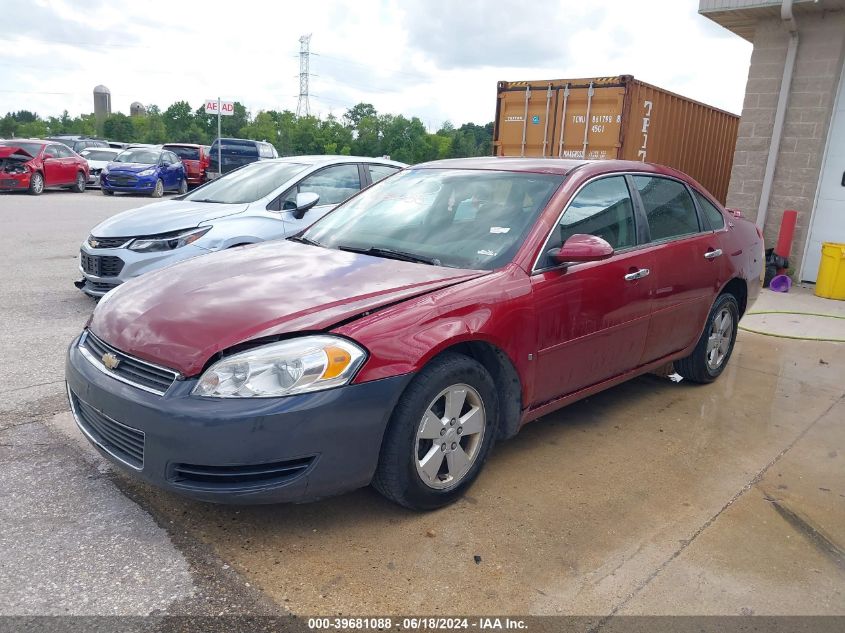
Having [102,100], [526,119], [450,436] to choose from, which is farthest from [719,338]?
[102,100]

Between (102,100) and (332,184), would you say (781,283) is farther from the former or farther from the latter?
(102,100)

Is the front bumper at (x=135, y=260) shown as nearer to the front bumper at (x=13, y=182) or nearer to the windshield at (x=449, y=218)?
the windshield at (x=449, y=218)

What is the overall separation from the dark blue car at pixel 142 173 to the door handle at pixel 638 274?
19447mm

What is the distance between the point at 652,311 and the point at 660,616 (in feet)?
7.05

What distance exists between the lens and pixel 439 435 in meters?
3.08

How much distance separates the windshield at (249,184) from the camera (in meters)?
6.95

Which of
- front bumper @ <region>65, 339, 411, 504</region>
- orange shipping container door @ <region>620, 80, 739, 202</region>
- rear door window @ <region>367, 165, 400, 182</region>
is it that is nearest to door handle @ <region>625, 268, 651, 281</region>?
front bumper @ <region>65, 339, 411, 504</region>

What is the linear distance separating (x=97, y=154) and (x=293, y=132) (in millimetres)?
42700

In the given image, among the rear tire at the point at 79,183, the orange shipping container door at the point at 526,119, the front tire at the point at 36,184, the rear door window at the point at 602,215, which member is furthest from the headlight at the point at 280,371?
the rear tire at the point at 79,183

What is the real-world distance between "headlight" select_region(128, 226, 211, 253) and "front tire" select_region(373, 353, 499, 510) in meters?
3.98

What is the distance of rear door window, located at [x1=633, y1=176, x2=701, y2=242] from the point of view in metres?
4.44

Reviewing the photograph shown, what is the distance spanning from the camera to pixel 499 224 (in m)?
3.75

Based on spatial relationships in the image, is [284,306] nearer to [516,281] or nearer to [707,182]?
[516,281]

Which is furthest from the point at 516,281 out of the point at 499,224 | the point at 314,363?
the point at 314,363
